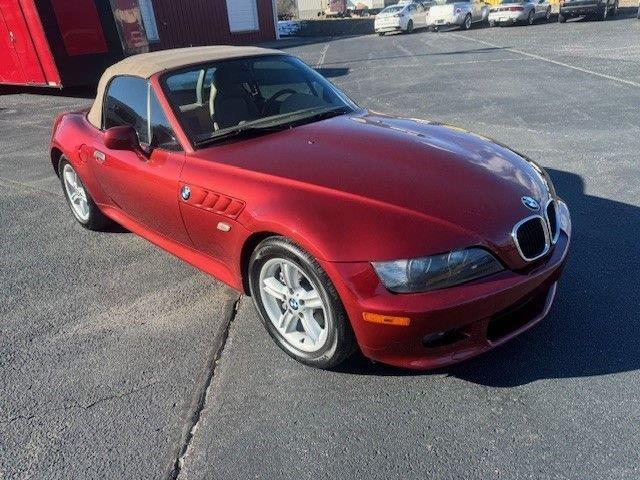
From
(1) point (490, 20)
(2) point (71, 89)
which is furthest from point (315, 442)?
(1) point (490, 20)

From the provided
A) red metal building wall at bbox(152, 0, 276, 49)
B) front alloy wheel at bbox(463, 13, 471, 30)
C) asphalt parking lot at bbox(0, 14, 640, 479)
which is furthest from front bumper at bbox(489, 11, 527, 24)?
asphalt parking lot at bbox(0, 14, 640, 479)

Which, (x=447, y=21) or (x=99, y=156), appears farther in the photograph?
(x=447, y=21)

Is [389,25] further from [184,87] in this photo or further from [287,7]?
[287,7]

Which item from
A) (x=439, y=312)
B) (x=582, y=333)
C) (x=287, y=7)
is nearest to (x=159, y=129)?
(x=439, y=312)

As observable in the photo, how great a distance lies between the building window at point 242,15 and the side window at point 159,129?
26101mm

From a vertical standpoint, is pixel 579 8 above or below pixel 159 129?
below

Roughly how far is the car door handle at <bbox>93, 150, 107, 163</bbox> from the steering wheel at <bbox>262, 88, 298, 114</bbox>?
1.31 metres

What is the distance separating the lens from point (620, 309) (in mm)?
2891

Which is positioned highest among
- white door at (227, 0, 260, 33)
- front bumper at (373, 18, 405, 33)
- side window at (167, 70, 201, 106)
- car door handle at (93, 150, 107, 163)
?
side window at (167, 70, 201, 106)

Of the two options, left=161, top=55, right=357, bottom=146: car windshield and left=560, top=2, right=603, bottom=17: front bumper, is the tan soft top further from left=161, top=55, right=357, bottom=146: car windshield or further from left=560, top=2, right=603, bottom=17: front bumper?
left=560, top=2, right=603, bottom=17: front bumper

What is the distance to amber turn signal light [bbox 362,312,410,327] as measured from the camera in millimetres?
2166

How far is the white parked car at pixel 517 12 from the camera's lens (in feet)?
78.5

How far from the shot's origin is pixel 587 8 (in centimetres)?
2272

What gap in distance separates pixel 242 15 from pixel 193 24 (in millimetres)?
3562
